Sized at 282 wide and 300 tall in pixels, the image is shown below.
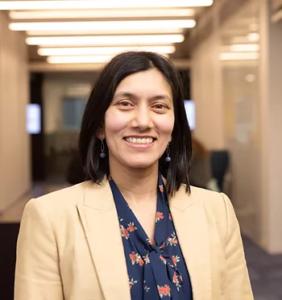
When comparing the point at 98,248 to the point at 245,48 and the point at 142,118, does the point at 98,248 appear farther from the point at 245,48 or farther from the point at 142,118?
the point at 245,48

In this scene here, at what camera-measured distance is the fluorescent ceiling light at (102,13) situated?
6.36 meters

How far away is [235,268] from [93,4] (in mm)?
4903

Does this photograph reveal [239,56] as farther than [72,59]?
No

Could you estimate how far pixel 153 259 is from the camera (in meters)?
1.47

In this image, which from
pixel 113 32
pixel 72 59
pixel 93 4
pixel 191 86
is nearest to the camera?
pixel 191 86

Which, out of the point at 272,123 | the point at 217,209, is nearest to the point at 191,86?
the point at 272,123

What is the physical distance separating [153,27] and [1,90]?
9.81 feet

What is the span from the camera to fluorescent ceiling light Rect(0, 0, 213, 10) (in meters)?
6.05

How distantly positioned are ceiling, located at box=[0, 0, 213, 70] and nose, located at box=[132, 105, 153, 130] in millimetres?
3951

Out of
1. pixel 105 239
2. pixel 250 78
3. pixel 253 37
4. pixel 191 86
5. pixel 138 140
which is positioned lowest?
pixel 105 239

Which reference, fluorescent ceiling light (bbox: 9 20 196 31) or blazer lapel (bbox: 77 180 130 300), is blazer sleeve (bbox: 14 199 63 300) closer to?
blazer lapel (bbox: 77 180 130 300)

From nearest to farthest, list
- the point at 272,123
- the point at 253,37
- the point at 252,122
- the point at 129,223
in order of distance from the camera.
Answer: the point at 129,223 < the point at 272,123 < the point at 253,37 < the point at 252,122

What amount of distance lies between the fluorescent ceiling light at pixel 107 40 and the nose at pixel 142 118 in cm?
570

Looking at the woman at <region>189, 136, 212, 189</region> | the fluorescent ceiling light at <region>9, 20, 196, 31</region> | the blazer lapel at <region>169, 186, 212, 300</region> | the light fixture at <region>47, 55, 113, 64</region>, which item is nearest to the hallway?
the woman at <region>189, 136, 212, 189</region>
